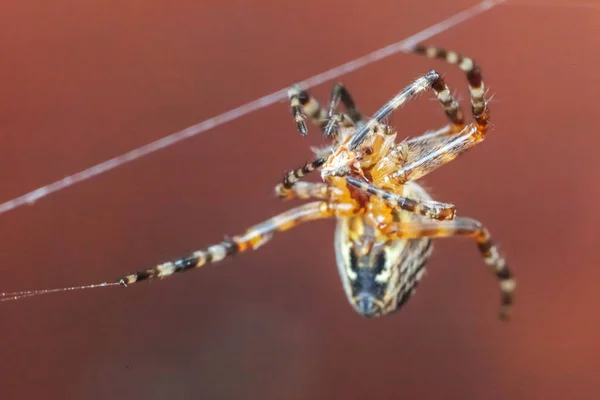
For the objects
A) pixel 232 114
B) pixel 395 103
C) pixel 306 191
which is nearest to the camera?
pixel 395 103

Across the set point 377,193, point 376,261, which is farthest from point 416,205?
point 376,261

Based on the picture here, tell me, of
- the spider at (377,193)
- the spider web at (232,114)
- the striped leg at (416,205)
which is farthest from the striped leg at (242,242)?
the spider web at (232,114)

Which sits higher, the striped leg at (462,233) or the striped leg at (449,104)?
the striped leg at (449,104)

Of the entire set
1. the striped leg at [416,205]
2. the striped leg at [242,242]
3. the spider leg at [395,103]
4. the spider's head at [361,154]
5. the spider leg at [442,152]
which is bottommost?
the striped leg at [416,205]

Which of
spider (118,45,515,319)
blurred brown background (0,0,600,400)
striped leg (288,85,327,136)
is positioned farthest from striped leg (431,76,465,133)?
blurred brown background (0,0,600,400)

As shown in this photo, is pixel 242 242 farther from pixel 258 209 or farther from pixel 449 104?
pixel 258 209

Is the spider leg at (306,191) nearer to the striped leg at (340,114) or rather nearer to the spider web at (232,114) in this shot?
the striped leg at (340,114)

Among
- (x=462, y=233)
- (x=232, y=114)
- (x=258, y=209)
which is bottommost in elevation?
(x=462, y=233)

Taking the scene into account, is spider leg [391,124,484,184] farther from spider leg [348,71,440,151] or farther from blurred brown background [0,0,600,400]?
blurred brown background [0,0,600,400]
